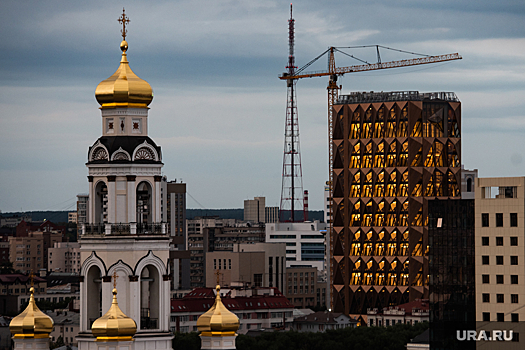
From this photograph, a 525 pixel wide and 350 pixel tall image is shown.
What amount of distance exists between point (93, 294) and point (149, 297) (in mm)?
2832

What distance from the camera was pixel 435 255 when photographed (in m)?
138

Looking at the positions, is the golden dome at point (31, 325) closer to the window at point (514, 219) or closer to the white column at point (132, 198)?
the white column at point (132, 198)

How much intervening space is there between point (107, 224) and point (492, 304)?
60.0 meters

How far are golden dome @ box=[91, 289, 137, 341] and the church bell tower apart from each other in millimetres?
917

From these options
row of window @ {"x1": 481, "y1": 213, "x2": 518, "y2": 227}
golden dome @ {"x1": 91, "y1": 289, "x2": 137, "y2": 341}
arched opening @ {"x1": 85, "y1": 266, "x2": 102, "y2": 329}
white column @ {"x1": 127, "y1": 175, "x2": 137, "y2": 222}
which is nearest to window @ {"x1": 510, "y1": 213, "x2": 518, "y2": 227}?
row of window @ {"x1": 481, "y1": 213, "x2": 518, "y2": 227}

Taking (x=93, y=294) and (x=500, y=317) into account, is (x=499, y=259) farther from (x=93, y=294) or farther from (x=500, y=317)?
(x=93, y=294)

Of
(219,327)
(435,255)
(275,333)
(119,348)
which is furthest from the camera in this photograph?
(275,333)

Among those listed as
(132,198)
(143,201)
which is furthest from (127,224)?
(143,201)

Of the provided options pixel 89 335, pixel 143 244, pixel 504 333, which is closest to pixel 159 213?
pixel 143 244

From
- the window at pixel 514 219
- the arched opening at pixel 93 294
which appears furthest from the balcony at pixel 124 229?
the window at pixel 514 219

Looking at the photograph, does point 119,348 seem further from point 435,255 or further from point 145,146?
point 435,255

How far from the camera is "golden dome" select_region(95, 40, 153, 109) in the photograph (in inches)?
2699

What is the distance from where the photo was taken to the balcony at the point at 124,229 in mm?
67188

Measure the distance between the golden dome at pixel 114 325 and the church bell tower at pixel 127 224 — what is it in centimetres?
92
